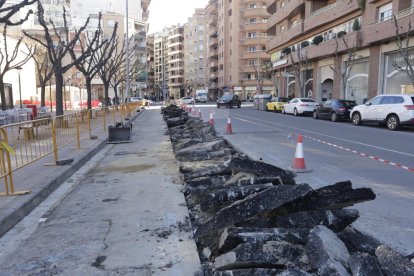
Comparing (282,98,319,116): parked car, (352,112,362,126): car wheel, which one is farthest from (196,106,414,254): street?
(282,98,319,116): parked car

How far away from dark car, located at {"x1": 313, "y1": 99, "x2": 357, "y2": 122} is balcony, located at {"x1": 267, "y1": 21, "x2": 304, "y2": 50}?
1803 cm

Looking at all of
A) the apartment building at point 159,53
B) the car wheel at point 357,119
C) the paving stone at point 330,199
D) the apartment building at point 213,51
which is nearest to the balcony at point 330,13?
the car wheel at point 357,119

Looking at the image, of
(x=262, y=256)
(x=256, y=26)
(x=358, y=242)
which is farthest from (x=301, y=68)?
(x=256, y=26)

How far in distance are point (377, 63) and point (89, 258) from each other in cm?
2875

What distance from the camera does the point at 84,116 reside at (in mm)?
13391

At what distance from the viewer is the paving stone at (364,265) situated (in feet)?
9.89

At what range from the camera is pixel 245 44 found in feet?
280

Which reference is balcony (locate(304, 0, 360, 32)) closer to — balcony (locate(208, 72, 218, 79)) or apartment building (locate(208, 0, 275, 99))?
apartment building (locate(208, 0, 275, 99))

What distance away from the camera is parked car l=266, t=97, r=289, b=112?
35.8 meters

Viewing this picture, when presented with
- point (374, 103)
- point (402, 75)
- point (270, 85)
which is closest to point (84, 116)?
point (374, 103)

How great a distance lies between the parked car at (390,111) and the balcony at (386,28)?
279 inches

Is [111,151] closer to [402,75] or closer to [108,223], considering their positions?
[108,223]

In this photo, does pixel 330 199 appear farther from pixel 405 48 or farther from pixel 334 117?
pixel 405 48

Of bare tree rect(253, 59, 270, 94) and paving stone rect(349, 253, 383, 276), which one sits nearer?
paving stone rect(349, 253, 383, 276)
